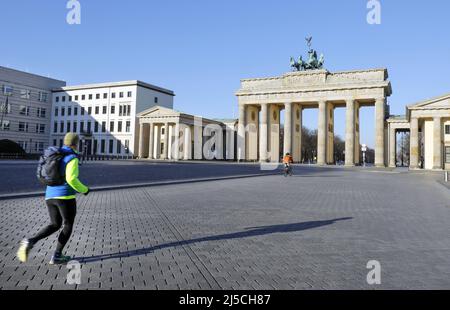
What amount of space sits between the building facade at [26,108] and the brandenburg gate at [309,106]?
160 ft

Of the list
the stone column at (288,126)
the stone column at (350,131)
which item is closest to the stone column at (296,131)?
the stone column at (288,126)

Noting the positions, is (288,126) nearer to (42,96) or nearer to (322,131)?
(322,131)

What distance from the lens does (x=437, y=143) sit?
181ft

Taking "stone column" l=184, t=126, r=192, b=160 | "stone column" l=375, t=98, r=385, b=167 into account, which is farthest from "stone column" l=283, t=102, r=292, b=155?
"stone column" l=184, t=126, r=192, b=160

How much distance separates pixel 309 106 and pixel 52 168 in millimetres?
76790

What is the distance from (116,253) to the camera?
6156 mm

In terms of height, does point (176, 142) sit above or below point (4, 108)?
below

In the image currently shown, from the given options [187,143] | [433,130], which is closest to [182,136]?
[187,143]

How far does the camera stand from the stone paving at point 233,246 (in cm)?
488

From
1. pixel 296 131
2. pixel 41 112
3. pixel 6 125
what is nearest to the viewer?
pixel 296 131

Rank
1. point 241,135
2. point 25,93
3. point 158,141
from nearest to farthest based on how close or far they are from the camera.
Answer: point 241,135, point 158,141, point 25,93

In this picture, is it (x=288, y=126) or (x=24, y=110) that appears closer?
(x=288, y=126)

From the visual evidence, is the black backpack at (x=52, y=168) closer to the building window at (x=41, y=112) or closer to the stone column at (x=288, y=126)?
the stone column at (x=288, y=126)

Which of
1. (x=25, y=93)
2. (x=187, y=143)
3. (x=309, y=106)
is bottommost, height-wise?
(x=187, y=143)
